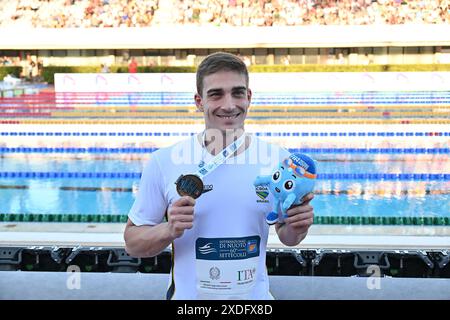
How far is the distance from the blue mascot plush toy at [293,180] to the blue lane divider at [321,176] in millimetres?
5580

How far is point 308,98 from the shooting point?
13727 mm

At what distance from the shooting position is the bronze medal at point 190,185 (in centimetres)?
132

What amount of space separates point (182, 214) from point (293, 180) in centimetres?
26

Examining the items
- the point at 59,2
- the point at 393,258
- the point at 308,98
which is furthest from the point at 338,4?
the point at 393,258

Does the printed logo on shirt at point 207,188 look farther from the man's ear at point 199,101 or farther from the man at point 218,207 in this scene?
the man's ear at point 199,101

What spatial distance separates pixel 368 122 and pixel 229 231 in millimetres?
9501

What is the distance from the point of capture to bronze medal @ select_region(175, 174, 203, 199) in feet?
4.32

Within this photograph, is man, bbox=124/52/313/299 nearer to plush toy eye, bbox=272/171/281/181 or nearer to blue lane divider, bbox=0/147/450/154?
plush toy eye, bbox=272/171/281/181

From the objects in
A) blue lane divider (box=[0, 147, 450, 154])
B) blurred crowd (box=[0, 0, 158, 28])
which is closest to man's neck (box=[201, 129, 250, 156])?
blue lane divider (box=[0, 147, 450, 154])

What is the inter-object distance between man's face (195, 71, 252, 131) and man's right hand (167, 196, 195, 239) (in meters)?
0.22

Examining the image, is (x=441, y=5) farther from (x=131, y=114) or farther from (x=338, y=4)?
(x=131, y=114)

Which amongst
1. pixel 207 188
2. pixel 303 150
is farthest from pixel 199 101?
pixel 303 150

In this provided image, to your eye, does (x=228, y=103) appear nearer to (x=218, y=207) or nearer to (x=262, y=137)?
(x=218, y=207)

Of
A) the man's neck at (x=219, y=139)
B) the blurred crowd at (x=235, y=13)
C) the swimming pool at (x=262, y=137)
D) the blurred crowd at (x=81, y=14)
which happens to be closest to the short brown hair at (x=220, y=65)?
the man's neck at (x=219, y=139)
